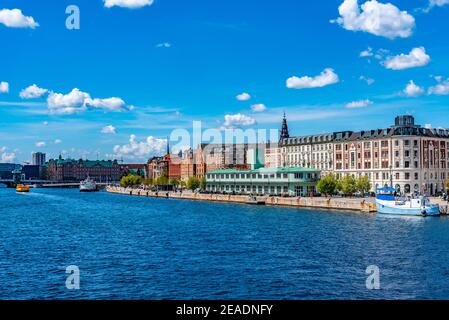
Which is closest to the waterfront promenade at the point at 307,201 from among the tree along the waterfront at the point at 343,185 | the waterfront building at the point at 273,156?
the tree along the waterfront at the point at 343,185

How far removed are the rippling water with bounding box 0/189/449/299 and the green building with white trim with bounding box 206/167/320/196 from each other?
54.4m

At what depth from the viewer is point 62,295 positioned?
2936 cm

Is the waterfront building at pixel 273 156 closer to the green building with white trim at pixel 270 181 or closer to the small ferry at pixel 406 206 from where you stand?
the green building with white trim at pixel 270 181

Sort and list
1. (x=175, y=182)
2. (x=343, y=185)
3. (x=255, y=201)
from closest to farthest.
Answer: (x=343, y=185), (x=255, y=201), (x=175, y=182)

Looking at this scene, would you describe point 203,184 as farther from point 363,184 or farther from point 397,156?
point 397,156

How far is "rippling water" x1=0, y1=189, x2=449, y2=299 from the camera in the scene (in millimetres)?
29969

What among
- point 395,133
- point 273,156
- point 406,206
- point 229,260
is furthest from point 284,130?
point 229,260

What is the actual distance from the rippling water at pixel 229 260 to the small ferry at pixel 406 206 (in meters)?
7.62

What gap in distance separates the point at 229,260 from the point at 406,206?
45.3 meters

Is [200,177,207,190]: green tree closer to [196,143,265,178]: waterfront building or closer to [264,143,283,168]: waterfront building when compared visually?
[264,143,283,168]: waterfront building

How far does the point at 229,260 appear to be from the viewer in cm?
3931

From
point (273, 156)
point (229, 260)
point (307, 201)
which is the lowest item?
point (229, 260)
